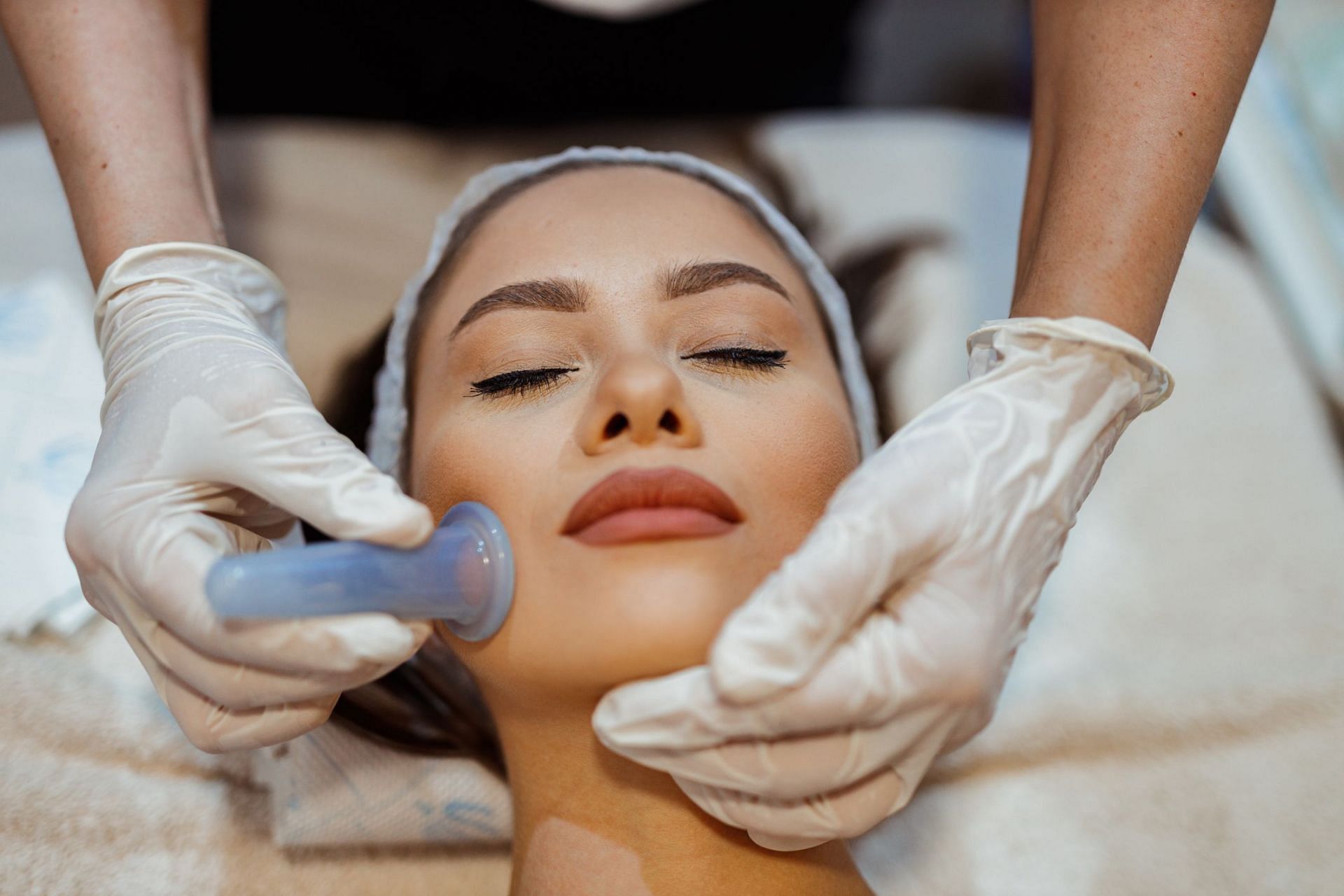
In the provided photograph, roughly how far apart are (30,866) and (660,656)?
0.88 metres

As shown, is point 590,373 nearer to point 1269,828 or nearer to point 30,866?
point 30,866

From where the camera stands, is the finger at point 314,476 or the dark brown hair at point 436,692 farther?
the dark brown hair at point 436,692

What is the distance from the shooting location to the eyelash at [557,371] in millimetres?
1229

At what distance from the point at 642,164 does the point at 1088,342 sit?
2.16ft

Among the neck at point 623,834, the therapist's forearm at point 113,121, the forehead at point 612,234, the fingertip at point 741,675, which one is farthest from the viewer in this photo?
the therapist's forearm at point 113,121

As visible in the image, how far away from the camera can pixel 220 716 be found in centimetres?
118

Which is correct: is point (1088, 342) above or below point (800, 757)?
above

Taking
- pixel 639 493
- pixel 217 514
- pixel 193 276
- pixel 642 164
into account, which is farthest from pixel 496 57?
pixel 639 493

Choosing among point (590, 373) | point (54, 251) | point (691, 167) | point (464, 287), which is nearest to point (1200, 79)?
point (691, 167)

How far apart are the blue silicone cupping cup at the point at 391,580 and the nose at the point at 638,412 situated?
14cm

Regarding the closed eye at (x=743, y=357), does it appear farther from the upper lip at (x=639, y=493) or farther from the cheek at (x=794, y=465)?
the upper lip at (x=639, y=493)

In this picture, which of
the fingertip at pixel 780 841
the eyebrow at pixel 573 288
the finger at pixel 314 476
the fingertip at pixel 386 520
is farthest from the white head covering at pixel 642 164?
the fingertip at pixel 780 841

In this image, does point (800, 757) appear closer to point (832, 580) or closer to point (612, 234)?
point (832, 580)

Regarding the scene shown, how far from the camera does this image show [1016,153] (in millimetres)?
2359
